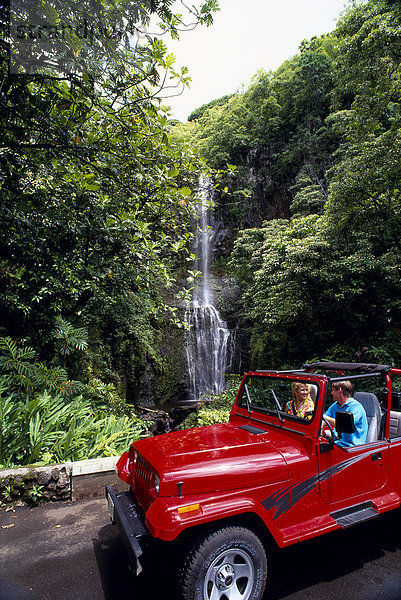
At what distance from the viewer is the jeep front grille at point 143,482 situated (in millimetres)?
2623

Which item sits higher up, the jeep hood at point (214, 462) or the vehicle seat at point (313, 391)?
the vehicle seat at point (313, 391)

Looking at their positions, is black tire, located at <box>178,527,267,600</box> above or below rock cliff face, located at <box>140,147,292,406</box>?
below

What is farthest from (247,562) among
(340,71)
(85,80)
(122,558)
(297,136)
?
(297,136)

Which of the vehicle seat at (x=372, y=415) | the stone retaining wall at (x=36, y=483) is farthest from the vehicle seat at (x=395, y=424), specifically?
the stone retaining wall at (x=36, y=483)

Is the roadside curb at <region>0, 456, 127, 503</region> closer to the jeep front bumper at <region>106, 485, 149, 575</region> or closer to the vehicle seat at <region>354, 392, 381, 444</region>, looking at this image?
the jeep front bumper at <region>106, 485, 149, 575</region>

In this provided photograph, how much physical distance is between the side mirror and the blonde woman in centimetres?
48

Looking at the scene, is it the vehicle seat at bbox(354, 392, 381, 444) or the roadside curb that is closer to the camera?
the vehicle seat at bbox(354, 392, 381, 444)

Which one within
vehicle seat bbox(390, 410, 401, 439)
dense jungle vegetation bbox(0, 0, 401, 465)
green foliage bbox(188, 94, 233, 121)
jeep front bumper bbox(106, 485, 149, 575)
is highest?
green foliage bbox(188, 94, 233, 121)

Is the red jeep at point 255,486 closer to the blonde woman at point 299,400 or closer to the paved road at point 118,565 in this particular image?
the blonde woman at point 299,400

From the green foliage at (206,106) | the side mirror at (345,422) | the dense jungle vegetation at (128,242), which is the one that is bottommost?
the side mirror at (345,422)

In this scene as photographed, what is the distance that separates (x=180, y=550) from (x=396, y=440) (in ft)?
8.05

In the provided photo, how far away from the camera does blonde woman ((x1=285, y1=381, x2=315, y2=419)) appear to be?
10.7 feet

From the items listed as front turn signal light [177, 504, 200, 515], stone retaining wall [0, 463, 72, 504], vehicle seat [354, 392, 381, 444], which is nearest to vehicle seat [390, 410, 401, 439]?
vehicle seat [354, 392, 381, 444]

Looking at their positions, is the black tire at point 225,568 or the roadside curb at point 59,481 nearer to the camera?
the black tire at point 225,568
